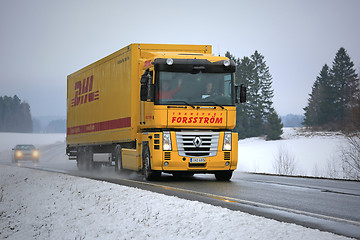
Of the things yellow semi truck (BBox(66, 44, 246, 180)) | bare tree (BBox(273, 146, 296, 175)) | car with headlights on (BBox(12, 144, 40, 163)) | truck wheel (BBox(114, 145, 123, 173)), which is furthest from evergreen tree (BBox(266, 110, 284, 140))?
yellow semi truck (BBox(66, 44, 246, 180))

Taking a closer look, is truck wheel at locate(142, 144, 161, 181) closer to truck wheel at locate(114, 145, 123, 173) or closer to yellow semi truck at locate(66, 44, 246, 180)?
yellow semi truck at locate(66, 44, 246, 180)

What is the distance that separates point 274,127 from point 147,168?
238 feet

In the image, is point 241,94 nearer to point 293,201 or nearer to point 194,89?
point 194,89

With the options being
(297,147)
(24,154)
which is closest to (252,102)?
(297,147)

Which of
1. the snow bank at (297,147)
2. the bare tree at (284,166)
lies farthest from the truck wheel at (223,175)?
the snow bank at (297,147)

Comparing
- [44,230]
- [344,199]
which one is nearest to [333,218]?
[344,199]

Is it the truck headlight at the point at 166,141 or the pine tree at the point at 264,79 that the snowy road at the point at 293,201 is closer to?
the truck headlight at the point at 166,141

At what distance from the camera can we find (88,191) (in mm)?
13711

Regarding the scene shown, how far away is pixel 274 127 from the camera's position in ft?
287

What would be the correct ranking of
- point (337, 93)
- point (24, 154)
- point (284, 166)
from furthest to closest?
point (337, 93) < point (24, 154) < point (284, 166)

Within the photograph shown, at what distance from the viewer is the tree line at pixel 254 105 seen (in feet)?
296

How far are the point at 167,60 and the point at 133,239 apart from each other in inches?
350

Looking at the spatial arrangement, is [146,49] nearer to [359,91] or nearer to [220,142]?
[220,142]

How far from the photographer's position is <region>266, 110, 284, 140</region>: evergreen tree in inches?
3420
